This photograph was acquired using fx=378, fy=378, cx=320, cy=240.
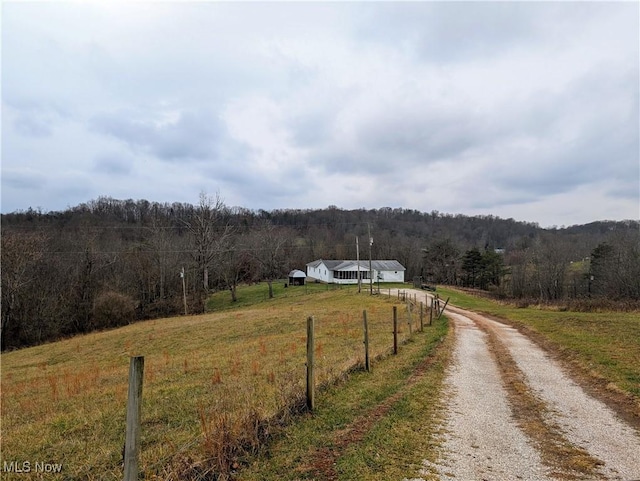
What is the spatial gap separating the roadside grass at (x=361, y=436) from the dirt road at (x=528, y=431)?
309 millimetres

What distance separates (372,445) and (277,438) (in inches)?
56.6

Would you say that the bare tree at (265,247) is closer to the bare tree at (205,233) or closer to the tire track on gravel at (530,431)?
the bare tree at (205,233)

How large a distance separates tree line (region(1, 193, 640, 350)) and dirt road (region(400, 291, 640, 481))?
31.3m

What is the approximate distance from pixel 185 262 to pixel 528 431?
184ft

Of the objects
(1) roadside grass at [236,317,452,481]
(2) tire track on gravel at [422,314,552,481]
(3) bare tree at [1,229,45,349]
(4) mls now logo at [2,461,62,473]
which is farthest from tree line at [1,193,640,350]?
(4) mls now logo at [2,461,62,473]

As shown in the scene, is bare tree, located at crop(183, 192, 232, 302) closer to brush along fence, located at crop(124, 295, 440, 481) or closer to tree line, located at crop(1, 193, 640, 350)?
tree line, located at crop(1, 193, 640, 350)

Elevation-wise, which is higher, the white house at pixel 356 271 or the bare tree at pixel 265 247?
the bare tree at pixel 265 247

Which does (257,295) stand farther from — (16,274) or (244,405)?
(244,405)

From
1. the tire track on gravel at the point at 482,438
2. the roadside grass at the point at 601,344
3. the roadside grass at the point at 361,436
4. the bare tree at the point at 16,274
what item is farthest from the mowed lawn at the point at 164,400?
the bare tree at the point at 16,274

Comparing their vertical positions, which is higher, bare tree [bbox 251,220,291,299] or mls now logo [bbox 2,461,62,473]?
bare tree [bbox 251,220,291,299]

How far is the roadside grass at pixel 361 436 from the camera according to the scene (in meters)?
4.83

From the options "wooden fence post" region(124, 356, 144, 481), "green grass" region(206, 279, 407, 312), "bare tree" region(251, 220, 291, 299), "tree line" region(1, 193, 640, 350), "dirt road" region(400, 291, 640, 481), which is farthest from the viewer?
"bare tree" region(251, 220, 291, 299)

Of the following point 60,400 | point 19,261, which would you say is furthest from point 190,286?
point 60,400

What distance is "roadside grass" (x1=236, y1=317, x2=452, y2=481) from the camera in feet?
15.8
